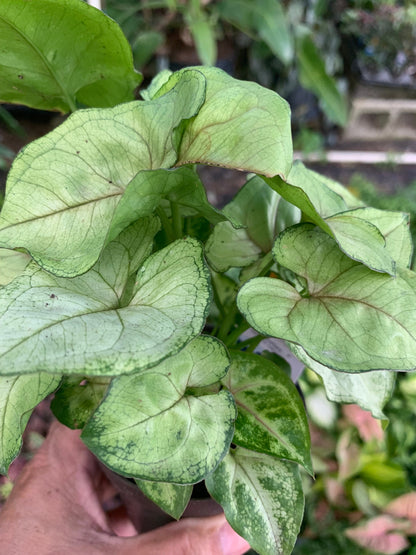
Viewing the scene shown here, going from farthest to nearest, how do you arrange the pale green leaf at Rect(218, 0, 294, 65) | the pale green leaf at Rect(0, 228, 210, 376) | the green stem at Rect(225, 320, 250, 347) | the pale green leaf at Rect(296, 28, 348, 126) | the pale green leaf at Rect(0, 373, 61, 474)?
the pale green leaf at Rect(296, 28, 348, 126) → the pale green leaf at Rect(218, 0, 294, 65) → the green stem at Rect(225, 320, 250, 347) → the pale green leaf at Rect(0, 373, 61, 474) → the pale green leaf at Rect(0, 228, 210, 376)

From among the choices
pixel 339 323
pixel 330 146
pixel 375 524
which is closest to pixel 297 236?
pixel 339 323

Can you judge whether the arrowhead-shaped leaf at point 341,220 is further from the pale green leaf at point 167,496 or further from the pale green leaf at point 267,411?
the pale green leaf at point 167,496

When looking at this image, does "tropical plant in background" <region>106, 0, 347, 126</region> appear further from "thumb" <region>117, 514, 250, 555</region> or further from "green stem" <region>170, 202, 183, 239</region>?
"thumb" <region>117, 514, 250, 555</region>

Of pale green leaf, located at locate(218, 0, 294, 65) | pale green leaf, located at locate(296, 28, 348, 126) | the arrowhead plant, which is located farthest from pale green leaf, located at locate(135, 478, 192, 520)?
pale green leaf, located at locate(296, 28, 348, 126)

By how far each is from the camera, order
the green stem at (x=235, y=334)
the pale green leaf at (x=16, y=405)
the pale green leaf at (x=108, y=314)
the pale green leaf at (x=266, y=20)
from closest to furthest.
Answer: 1. the pale green leaf at (x=108, y=314)
2. the pale green leaf at (x=16, y=405)
3. the green stem at (x=235, y=334)
4. the pale green leaf at (x=266, y=20)

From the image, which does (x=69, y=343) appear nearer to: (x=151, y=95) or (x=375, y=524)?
(x=151, y=95)

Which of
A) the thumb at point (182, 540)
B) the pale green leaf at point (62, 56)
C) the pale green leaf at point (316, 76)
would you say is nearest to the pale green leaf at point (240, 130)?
the pale green leaf at point (62, 56)

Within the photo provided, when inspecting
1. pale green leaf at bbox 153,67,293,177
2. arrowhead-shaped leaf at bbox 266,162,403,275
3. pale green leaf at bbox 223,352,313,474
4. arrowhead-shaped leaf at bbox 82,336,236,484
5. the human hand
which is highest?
pale green leaf at bbox 153,67,293,177
